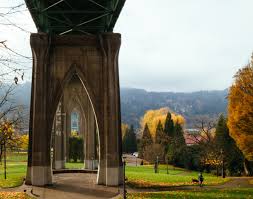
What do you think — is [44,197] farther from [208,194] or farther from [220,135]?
[220,135]

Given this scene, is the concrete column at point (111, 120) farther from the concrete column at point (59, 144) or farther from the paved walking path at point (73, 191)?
the concrete column at point (59, 144)

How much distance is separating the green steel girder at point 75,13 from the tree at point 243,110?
12.6 meters

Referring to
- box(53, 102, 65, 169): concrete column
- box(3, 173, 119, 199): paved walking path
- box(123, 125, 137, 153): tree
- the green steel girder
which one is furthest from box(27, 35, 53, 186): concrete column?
box(123, 125, 137, 153): tree

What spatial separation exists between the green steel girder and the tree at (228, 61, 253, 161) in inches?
497

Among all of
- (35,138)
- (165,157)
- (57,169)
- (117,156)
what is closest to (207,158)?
(165,157)

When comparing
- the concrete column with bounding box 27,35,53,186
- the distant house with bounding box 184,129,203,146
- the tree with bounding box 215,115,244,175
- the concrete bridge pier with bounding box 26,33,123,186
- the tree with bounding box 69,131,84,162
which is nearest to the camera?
the concrete column with bounding box 27,35,53,186

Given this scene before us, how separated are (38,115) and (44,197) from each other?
20.5ft

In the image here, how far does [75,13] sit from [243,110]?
52.9ft

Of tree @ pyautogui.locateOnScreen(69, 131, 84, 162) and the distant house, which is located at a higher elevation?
the distant house

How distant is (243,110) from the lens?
33344 mm

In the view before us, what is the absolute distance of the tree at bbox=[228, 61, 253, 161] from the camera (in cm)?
3306

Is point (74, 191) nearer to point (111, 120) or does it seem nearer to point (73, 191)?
point (73, 191)

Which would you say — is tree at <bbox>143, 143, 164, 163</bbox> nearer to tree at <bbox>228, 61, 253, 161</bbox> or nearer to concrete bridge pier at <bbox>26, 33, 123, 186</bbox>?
tree at <bbox>228, 61, 253, 161</bbox>

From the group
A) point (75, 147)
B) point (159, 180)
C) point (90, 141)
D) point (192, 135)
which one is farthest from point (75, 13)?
point (75, 147)
